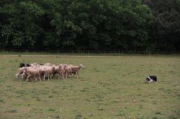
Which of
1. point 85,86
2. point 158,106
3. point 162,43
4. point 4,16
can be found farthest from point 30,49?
point 158,106

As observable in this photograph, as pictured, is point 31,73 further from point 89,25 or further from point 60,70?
point 89,25

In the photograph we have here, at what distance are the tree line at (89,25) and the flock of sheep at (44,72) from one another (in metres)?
25.3

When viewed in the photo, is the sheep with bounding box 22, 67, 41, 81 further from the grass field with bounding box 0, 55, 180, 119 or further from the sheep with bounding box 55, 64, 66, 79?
the sheep with bounding box 55, 64, 66, 79

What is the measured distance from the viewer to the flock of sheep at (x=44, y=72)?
→ 1978cm

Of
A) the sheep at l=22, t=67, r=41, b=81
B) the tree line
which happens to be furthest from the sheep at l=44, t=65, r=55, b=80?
the tree line

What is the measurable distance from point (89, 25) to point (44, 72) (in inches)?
1121

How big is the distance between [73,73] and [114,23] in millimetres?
29061

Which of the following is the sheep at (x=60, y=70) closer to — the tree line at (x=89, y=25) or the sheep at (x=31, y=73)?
the sheep at (x=31, y=73)

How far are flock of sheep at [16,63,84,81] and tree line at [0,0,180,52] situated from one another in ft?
83.1

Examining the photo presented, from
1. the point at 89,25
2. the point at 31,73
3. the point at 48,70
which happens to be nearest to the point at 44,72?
the point at 48,70

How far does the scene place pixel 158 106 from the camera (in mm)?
13477

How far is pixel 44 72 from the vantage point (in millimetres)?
20453

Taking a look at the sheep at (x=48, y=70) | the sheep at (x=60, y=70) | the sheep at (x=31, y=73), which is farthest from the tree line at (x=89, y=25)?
the sheep at (x=31, y=73)

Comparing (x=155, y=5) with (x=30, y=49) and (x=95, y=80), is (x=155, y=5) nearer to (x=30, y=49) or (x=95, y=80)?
(x=30, y=49)
